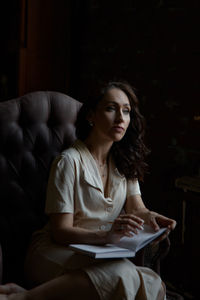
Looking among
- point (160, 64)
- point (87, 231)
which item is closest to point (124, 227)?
point (87, 231)

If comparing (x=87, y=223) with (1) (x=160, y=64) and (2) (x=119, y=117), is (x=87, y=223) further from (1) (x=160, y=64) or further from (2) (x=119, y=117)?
(1) (x=160, y=64)

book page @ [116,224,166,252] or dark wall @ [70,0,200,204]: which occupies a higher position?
dark wall @ [70,0,200,204]

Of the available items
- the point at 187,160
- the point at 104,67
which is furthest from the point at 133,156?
the point at 104,67

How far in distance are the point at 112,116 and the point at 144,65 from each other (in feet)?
3.72

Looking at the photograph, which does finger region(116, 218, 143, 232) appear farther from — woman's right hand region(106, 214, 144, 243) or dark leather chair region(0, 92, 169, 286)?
dark leather chair region(0, 92, 169, 286)

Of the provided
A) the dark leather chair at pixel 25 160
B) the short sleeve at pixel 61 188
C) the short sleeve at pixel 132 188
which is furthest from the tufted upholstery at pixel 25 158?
the short sleeve at pixel 132 188

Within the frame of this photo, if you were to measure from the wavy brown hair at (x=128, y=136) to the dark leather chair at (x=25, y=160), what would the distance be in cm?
16

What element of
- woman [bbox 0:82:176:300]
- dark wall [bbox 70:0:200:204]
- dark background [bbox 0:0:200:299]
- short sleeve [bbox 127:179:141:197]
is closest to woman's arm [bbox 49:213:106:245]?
woman [bbox 0:82:176:300]

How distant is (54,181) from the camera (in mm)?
1520

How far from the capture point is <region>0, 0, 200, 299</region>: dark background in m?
2.39

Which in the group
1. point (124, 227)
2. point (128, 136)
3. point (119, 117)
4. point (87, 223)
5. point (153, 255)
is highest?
point (119, 117)

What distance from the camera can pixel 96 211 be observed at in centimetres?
160

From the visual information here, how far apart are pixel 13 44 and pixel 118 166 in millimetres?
1614

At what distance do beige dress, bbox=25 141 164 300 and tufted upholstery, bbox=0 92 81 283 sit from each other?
0.45ft
